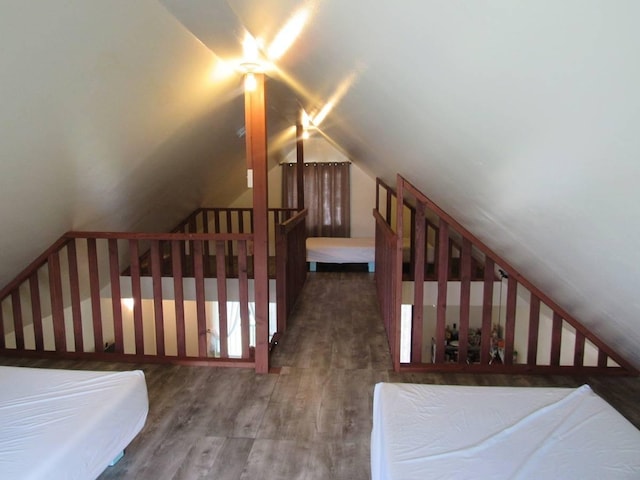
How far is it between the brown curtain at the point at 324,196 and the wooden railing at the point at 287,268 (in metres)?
2.20

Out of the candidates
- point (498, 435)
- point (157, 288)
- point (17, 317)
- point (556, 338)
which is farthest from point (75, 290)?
point (556, 338)

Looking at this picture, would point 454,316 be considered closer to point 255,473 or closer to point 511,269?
point 511,269

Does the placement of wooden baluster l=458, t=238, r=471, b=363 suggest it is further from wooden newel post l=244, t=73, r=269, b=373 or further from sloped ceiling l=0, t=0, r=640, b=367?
wooden newel post l=244, t=73, r=269, b=373

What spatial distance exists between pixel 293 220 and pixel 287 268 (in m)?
0.57

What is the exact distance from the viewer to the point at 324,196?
7.19m

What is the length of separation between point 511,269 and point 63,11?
9.56 feet

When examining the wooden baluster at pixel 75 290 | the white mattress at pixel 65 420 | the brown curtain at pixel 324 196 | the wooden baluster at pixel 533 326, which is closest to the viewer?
the white mattress at pixel 65 420

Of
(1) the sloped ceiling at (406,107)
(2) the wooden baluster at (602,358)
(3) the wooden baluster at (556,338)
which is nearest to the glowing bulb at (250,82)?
(1) the sloped ceiling at (406,107)

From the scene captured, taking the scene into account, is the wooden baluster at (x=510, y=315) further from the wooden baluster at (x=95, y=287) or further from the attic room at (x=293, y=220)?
the wooden baluster at (x=95, y=287)

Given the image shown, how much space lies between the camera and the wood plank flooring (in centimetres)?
202

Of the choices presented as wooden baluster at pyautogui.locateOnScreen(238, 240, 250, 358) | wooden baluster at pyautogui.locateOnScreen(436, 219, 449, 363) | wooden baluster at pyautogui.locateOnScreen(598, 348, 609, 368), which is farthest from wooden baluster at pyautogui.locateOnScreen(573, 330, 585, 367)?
wooden baluster at pyautogui.locateOnScreen(238, 240, 250, 358)

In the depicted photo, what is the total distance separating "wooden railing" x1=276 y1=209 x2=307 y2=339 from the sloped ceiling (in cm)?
119

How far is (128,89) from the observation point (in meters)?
2.37

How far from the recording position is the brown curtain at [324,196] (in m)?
7.16
